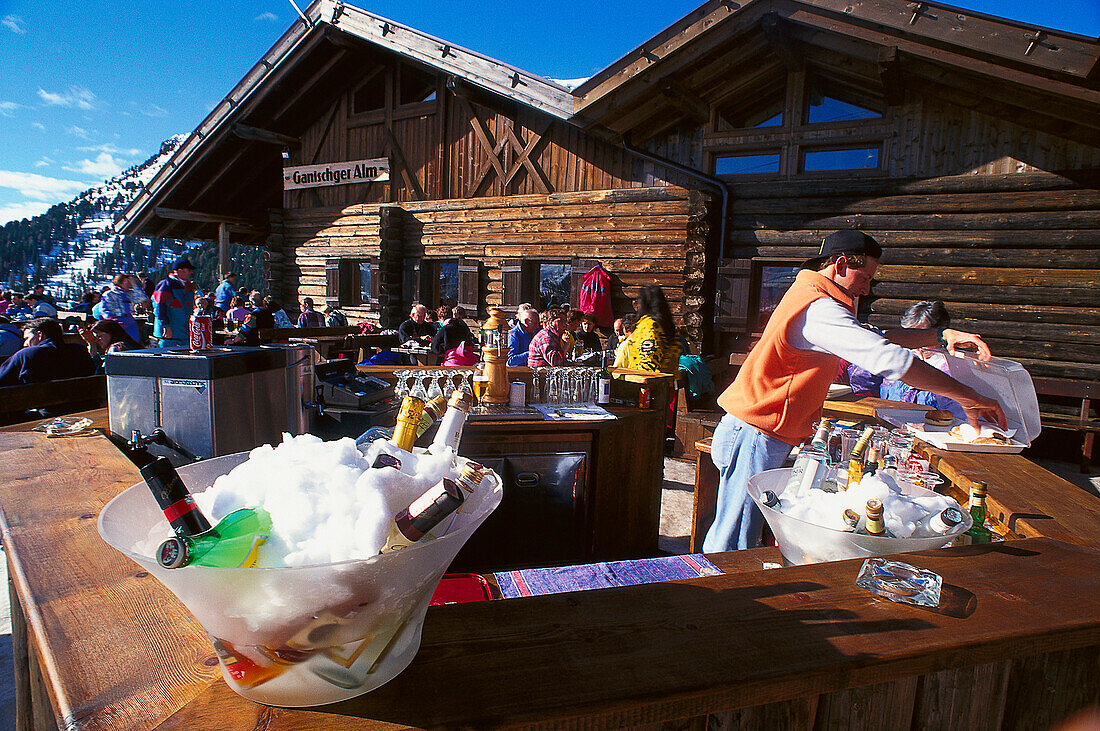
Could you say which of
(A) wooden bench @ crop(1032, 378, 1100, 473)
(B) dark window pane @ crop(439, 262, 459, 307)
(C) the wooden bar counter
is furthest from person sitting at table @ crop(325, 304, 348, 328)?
(A) wooden bench @ crop(1032, 378, 1100, 473)

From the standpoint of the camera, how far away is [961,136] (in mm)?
7527

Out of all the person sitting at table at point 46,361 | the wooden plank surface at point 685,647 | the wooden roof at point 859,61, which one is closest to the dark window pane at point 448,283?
the wooden roof at point 859,61

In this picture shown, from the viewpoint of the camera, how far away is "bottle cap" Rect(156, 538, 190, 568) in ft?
2.16

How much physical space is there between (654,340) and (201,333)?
4.27 m

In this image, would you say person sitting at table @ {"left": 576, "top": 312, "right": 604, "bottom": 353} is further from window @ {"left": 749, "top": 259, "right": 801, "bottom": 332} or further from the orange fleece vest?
the orange fleece vest

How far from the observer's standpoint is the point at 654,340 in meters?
5.74

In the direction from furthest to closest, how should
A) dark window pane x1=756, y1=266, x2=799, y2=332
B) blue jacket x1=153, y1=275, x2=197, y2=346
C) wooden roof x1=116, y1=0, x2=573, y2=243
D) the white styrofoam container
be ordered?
wooden roof x1=116, y1=0, x2=573, y2=243 < dark window pane x1=756, y1=266, x2=799, y2=332 < blue jacket x1=153, y1=275, x2=197, y2=346 < the white styrofoam container

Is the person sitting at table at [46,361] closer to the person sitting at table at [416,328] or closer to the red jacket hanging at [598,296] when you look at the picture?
the person sitting at table at [416,328]

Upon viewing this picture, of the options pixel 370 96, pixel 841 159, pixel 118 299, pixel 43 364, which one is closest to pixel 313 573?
pixel 43 364

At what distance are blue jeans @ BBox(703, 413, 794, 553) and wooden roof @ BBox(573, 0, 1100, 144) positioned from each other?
555cm

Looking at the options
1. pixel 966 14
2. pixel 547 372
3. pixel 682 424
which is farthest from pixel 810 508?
pixel 966 14

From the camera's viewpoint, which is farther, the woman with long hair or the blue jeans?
the woman with long hair

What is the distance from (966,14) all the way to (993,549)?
683cm

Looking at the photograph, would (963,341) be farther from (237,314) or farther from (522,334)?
(237,314)
